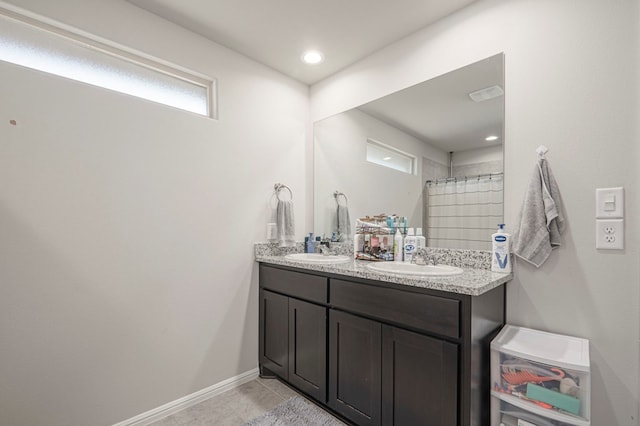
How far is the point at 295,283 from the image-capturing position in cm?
201

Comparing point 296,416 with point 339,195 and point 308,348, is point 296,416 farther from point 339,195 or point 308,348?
point 339,195

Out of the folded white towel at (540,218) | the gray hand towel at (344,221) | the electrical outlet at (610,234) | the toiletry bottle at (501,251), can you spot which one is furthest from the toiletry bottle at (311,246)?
the electrical outlet at (610,234)

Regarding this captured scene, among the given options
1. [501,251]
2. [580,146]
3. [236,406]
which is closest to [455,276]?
[501,251]

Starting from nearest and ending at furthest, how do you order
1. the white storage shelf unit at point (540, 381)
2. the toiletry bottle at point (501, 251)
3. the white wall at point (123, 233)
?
the white storage shelf unit at point (540, 381)
the white wall at point (123, 233)
the toiletry bottle at point (501, 251)

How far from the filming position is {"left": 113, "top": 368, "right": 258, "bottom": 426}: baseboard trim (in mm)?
1748

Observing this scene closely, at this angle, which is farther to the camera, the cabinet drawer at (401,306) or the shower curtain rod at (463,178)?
the shower curtain rod at (463,178)

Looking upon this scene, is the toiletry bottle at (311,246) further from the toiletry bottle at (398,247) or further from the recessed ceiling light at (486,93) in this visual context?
the recessed ceiling light at (486,93)

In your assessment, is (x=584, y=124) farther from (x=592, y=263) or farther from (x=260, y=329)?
(x=260, y=329)

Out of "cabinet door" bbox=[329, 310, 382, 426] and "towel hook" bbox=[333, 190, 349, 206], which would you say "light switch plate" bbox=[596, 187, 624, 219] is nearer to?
"cabinet door" bbox=[329, 310, 382, 426]

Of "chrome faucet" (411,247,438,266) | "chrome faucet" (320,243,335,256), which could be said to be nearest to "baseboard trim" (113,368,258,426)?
"chrome faucet" (320,243,335,256)

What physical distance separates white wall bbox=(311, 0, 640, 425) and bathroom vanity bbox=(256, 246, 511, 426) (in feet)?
0.92

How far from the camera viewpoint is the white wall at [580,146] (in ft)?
4.26

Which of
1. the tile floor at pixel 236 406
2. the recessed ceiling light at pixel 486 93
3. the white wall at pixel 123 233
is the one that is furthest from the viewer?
the tile floor at pixel 236 406

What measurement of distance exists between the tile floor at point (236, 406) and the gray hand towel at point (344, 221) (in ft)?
4.01
